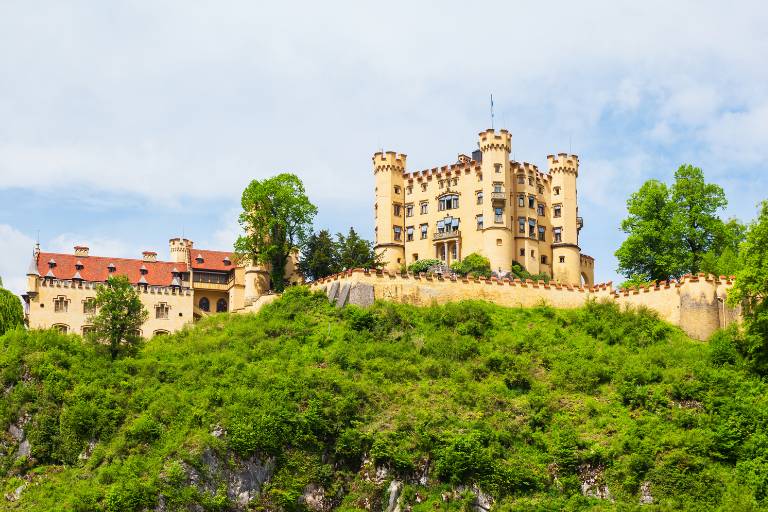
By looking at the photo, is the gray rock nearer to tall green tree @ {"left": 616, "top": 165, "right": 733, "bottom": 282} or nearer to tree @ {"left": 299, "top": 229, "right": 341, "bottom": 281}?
tree @ {"left": 299, "top": 229, "right": 341, "bottom": 281}

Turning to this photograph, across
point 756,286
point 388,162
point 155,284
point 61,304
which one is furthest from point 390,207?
point 756,286

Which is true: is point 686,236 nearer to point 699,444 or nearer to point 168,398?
point 699,444

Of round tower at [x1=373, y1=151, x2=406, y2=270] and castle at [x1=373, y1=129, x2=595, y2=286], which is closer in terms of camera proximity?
castle at [x1=373, y1=129, x2=595, y2=286]

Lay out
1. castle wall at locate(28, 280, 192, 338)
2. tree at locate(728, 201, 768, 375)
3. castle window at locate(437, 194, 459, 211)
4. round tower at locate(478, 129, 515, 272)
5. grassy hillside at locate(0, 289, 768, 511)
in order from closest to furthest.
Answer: grassy hillside at locate(0, 289, 768, 511) < tree at locate(728, 201, 768, 375) < castle wall at locate(28, 280, 192, 338) < round tower at locate(478, 129, 515, 272) < castle window at locate(437, 194, 459, 211)

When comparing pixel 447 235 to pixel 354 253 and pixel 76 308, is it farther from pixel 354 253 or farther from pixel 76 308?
pixel 76 308

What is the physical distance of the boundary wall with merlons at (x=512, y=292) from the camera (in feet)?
234

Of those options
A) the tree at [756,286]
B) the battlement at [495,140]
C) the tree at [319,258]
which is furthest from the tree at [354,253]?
the tree at [756,286]

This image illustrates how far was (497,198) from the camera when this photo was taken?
89.2 meters

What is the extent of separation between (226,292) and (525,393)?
116ft

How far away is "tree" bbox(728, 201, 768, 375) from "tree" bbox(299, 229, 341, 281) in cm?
3004

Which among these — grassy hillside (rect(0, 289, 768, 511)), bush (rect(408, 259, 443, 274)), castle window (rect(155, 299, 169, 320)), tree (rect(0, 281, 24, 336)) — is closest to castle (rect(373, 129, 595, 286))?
bush (rect(408, 259, 443, 274))

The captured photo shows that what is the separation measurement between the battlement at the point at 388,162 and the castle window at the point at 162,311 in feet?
62.0

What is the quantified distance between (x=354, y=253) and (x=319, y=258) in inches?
97.1

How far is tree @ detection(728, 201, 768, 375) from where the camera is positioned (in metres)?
61.8
